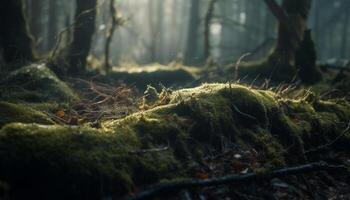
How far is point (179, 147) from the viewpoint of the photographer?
5613 millimetres

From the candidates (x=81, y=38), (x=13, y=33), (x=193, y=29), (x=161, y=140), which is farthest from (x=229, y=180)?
(x=193, y=29)

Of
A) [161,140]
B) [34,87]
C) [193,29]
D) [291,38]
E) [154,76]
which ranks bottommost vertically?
[193,29]

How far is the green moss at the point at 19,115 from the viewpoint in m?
5.51

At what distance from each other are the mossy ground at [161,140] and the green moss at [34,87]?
2767 mm

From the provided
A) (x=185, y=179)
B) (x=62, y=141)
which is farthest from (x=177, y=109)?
(x=62, y=141)

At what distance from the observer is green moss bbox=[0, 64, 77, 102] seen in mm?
8156

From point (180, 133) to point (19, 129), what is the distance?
2.07m

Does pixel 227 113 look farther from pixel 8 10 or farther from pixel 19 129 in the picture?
pixel 8 10

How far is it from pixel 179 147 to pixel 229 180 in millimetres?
854

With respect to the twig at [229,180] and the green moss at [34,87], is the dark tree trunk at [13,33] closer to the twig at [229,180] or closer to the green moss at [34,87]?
the green moss at [34,87]

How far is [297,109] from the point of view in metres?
7.72

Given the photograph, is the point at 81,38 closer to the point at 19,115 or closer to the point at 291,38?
the point at 291,38

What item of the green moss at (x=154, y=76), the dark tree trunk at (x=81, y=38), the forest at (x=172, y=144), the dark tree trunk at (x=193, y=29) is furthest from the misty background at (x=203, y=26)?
the forest at (x=172, y=144)

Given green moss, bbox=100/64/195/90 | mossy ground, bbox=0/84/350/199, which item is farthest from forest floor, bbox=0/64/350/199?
green moss, bbox=100/64/195/90
